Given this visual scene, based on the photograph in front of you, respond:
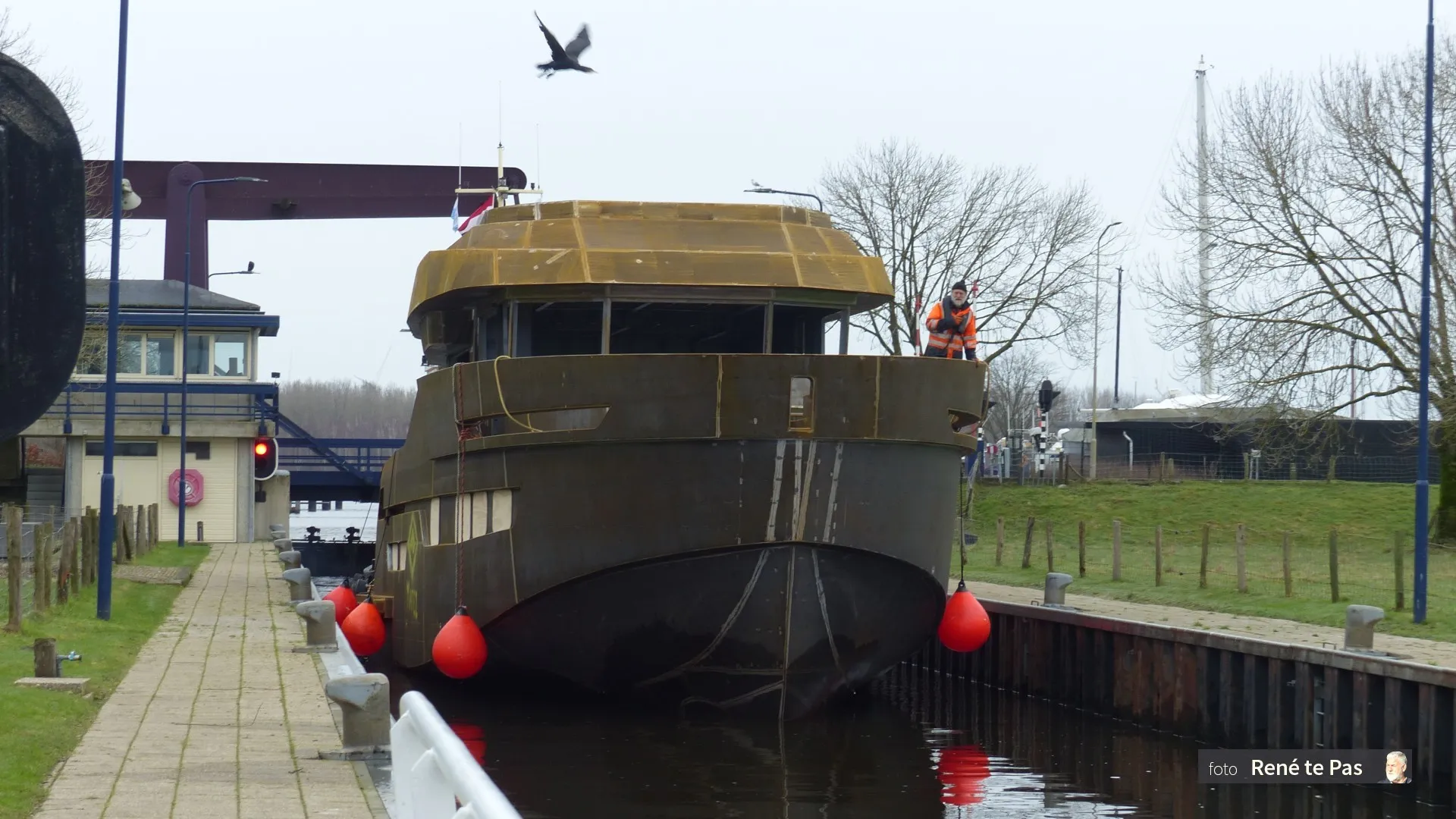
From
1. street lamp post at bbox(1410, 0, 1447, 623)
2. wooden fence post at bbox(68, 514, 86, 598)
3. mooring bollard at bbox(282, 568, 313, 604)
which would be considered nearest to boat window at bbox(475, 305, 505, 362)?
mooring bollard at bbox(282, 568, 313, 604)

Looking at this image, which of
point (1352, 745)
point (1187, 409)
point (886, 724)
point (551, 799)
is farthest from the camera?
point (1187, 409)

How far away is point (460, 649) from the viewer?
16.3m

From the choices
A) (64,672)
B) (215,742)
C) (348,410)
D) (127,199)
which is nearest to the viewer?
(215,742)

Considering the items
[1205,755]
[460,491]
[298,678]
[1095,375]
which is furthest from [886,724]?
[1095,375]

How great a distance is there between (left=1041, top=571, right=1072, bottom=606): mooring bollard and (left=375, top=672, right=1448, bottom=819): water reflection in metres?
2.41

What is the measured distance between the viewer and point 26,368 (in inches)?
118

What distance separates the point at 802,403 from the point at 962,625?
149 inches

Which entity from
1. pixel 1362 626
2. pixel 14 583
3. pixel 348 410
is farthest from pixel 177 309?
pixel 348 410

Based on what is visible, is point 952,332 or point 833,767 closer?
point 833,767

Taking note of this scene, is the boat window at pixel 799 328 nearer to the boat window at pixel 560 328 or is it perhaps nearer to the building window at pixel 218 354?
the boat window at pixel 560 328

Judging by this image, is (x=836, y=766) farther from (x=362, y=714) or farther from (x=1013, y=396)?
(x=1013, y=396)

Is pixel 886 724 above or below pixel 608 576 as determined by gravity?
below

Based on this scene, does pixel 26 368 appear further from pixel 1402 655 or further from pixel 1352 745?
pixel 1402 655

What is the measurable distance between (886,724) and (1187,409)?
4475 centimetres
